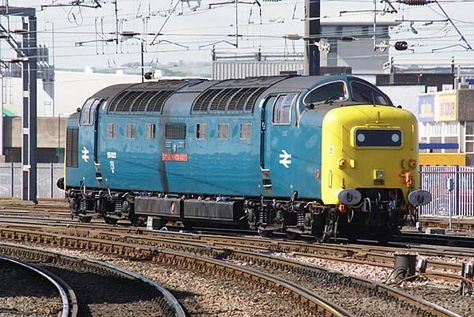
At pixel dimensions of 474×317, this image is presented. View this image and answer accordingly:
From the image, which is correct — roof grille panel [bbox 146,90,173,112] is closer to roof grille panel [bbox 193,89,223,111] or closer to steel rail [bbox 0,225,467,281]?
roof grille panel [bbox 193,89,223,111]

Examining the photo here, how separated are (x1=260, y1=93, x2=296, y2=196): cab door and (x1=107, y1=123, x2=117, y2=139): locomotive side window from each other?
649 centimetres

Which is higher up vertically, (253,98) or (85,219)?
(253,98)

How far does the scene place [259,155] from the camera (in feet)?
81.9

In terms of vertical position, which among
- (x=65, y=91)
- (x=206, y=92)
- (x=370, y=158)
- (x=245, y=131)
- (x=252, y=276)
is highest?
(x=65, y=91)

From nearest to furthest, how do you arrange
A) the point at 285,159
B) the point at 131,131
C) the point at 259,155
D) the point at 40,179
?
the point at 285,159 < the point at 259,155 < the point at 131,131 < the point at 40,179

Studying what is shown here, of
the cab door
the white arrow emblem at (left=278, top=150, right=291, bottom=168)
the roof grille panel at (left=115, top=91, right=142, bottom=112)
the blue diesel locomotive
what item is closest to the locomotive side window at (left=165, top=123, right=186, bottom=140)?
the blue diesel locomotive

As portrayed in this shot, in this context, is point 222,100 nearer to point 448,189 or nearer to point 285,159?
point 285,159

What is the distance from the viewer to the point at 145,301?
15898 millimetres

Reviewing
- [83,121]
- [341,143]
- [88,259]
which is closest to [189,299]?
[88,259]

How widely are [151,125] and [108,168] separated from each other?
2533 millimetres

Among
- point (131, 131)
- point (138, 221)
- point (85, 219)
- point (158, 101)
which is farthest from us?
point (85, 219)

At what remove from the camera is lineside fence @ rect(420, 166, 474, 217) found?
3641cm

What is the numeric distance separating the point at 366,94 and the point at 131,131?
7.63m

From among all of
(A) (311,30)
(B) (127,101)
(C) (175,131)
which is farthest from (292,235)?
(A) (311,30)
